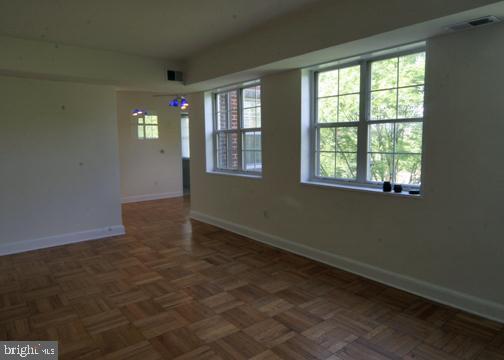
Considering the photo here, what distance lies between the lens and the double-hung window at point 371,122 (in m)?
3.13

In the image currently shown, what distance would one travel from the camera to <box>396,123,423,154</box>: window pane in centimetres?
310

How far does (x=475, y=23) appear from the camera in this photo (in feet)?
8.07

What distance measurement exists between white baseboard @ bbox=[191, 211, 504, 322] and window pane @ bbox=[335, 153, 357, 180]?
862mm

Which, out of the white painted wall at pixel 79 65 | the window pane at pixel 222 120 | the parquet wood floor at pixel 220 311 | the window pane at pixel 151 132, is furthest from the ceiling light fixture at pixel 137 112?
the parquet wood floor at pixel 220 311

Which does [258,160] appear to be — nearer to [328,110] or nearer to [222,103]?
[222,103]

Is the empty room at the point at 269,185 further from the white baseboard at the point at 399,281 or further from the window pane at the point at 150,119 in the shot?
the window pane at the point at 150,119

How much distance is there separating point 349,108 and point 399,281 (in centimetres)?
176

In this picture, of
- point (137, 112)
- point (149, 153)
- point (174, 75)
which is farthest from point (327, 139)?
point (149, 153)

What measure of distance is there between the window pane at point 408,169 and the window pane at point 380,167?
79mm

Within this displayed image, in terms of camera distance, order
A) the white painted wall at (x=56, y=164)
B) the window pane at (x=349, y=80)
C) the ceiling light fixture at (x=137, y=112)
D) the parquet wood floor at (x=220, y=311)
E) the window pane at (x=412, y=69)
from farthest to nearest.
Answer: the ceiling light fixture at (x=137, y=112) → the white painted wall at (x=56, y=164) → the window pane at (x=349, y=80) → the window pane at (x=412, y=69) → the parquet wood floor at (x=220, y=311)

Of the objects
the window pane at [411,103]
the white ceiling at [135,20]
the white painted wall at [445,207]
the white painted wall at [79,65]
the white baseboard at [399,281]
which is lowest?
the white baseboard at [399,281]

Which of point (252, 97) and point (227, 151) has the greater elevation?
point (252, 97)

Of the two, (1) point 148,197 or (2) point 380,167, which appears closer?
(2) point 380,167

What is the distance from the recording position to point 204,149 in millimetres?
5758
